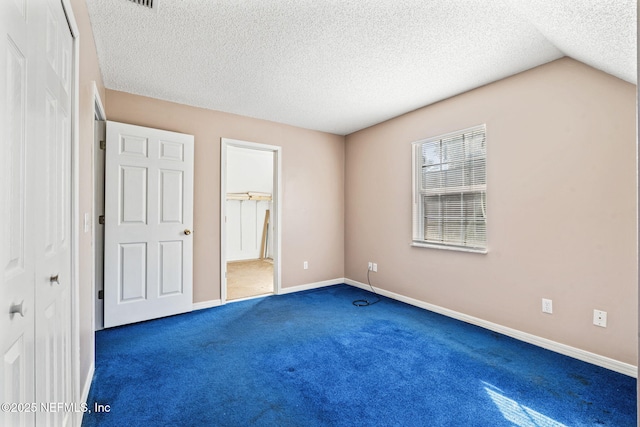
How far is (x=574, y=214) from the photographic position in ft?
7.77

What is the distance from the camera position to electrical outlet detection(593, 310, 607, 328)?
2219 mm

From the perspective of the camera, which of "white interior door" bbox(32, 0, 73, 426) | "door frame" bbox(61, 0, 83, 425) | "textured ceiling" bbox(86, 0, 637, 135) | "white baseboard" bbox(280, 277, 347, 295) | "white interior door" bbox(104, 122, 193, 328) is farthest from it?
"white baseboard" bbox(280, 277, 347, 295)

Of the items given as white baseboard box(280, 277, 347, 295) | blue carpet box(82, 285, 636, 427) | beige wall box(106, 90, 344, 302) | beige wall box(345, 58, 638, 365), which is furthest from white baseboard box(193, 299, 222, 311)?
beige wall box(345, 58, 638, 365)

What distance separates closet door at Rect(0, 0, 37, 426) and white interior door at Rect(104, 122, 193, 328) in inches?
91.7

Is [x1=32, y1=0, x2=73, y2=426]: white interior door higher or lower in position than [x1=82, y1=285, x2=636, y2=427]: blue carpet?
higher

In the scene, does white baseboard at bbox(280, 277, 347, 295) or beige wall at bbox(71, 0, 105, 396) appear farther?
white baseboard at bbox(280, 277, 347, 295)

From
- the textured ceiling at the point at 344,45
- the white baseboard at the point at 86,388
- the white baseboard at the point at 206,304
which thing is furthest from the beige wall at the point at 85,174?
the white baseboard at the point at 206,304

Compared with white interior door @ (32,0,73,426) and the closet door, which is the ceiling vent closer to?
white interior door @ (32,0,73,426)

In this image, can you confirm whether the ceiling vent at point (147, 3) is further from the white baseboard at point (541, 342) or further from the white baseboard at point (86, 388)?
the white baseboard at point (541, 342)

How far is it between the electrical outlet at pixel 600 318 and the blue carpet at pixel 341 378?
324mm

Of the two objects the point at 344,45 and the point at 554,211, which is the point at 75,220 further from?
the point at 554,211

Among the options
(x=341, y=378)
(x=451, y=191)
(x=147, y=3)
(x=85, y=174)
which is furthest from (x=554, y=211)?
(x=85, y=174)

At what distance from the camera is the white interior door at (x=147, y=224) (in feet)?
9.82

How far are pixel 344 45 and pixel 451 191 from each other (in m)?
1.97
